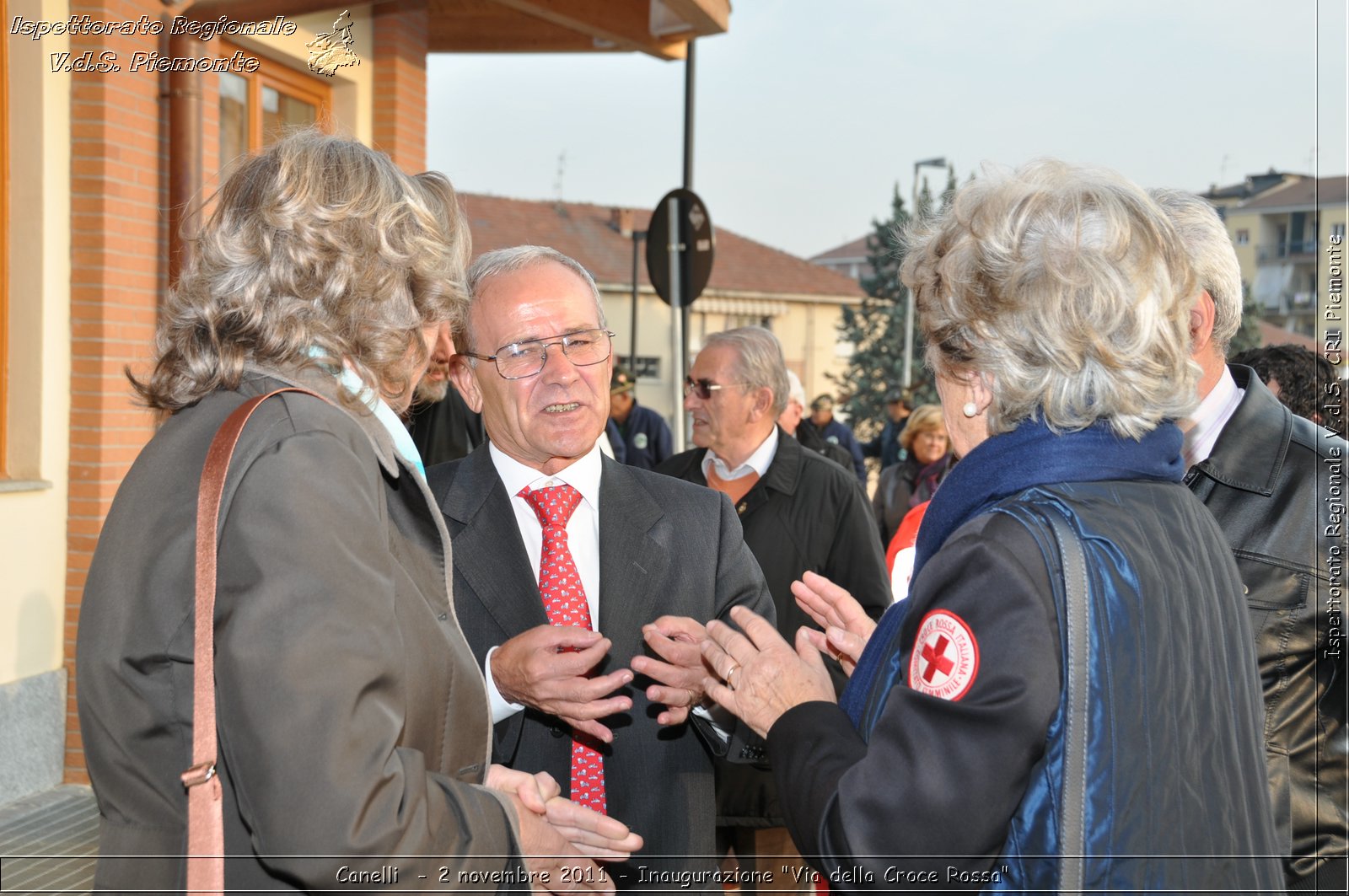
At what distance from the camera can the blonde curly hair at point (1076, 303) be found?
5.62 ft

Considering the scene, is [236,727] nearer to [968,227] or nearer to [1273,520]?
[968,227]

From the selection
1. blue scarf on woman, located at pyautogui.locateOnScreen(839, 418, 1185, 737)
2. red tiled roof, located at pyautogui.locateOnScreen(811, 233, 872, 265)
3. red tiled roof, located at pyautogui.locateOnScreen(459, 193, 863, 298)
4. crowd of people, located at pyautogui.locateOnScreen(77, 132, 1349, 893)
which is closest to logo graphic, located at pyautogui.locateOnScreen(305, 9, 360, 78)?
crowd of people, located at pyautogui.locateOnScreen(77, 132, 1349, 893)

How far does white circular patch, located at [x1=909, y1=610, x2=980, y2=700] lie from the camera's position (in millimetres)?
1585

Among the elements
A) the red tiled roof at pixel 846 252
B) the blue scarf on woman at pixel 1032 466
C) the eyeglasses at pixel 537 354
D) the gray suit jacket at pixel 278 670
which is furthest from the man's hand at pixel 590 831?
the red tiled roof at pixel 846 252

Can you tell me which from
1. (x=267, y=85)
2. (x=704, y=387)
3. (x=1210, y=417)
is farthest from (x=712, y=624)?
(x=267, y=85)

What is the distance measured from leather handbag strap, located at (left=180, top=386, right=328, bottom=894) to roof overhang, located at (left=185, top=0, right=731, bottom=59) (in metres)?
5.71

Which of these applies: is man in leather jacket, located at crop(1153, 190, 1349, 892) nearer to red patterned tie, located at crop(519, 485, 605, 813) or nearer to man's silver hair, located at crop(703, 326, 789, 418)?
red patterned tie, located at crop(519, 485, 605, 813)

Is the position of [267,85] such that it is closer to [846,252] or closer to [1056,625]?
[1056,625]

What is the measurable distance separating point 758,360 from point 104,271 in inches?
128

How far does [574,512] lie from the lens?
285 centimetres

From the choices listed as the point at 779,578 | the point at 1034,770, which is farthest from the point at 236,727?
the point at 779,578

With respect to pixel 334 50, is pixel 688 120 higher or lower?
lower

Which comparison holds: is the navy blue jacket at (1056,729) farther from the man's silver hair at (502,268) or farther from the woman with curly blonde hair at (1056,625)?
the man's silver hair at (502,268)

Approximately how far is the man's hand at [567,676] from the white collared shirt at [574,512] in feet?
1.34
